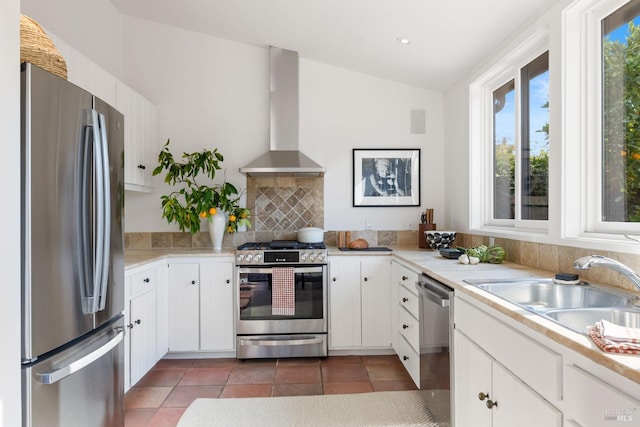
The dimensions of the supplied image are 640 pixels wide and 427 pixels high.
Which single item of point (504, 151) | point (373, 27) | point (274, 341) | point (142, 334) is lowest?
point (274, 341)

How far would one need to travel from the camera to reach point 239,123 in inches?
145

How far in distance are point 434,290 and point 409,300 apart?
640 mm

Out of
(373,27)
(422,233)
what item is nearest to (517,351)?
(422,233)

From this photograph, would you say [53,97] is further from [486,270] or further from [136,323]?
[486,270]

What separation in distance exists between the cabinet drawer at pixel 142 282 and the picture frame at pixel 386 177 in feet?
6.43

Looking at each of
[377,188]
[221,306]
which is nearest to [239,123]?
[377,188]

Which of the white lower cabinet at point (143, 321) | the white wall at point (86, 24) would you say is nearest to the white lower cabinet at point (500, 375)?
the white lower cabinet at point (143, 321)

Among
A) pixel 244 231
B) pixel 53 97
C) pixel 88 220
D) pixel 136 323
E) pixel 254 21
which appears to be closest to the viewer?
pixel 53 97

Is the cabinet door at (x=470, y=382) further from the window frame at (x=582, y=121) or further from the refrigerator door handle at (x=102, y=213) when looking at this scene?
the refrigerator door handle at (x=102, y=213)

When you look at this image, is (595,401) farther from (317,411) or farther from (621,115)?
(317,411)

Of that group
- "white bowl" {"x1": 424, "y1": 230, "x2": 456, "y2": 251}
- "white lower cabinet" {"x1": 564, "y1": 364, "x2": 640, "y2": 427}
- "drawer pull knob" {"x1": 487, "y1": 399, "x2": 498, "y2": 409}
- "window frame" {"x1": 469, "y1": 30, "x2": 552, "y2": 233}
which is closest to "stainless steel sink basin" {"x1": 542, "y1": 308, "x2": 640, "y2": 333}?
"white lower cabinet" {"x1": 564, "y1": 364, "x2": 640, "y2": 427}

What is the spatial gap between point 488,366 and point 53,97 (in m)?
1.98

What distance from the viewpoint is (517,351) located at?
128cm

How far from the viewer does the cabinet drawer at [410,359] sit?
2477mm
